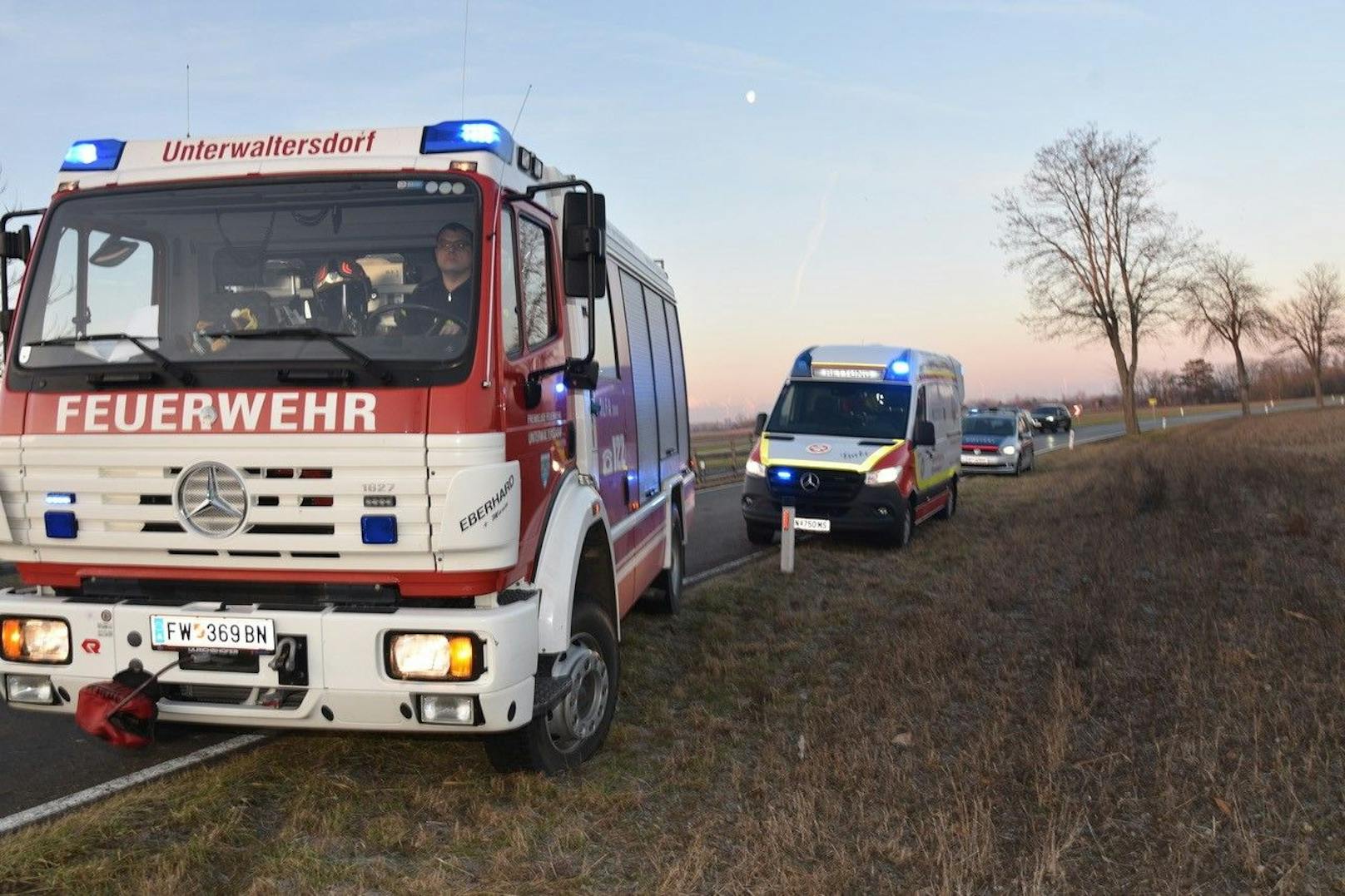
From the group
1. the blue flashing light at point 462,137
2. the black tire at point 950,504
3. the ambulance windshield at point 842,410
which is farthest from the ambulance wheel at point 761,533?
the blue flashing light at point 462,137

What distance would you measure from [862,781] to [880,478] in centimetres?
780

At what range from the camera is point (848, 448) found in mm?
12430

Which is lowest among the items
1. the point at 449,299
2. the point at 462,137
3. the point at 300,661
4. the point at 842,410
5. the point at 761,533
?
the point at 761,533

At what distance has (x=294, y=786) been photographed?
15.2 feet

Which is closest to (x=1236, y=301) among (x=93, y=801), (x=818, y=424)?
(x=818, y=424)

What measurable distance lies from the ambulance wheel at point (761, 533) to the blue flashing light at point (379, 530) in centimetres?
918

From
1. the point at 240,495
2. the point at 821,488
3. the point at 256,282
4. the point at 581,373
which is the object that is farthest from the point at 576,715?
the point at 821,488

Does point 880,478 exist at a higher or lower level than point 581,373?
lower

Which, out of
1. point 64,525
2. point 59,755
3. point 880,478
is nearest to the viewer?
point 64,525

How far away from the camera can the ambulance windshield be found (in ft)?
42.0

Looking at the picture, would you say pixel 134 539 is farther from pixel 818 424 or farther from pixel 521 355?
pixel 818 424

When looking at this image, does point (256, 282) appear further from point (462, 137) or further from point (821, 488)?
point (821, 488)

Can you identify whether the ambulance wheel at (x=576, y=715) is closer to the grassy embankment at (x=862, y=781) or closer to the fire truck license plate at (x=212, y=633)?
the grassy embankment at (x=862, y=781)

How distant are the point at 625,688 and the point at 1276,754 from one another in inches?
139
